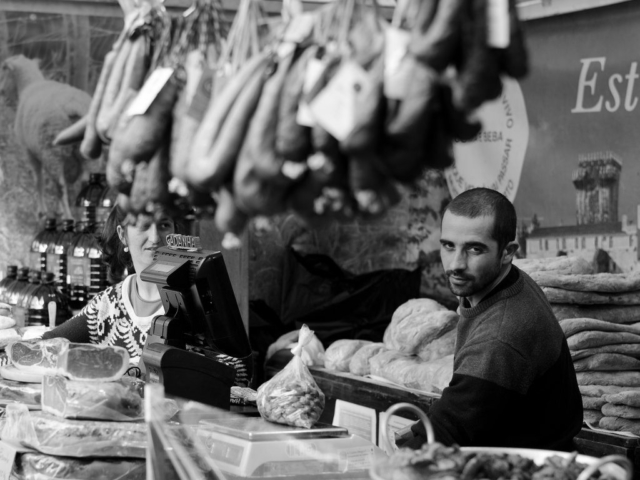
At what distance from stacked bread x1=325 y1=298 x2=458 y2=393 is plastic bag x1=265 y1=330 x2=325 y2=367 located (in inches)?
8.1

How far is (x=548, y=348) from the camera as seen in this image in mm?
2670

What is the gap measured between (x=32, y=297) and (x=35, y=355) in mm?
2566

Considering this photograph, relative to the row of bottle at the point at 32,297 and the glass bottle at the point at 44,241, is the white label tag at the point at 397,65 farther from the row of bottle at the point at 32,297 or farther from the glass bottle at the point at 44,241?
the glass bottle at the point at 44,241

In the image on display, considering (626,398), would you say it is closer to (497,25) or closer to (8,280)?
(497,25)

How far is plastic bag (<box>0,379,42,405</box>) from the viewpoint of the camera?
2832 mm

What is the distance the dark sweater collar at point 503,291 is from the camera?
2.78m

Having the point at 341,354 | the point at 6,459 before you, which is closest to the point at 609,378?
the point at 341,354

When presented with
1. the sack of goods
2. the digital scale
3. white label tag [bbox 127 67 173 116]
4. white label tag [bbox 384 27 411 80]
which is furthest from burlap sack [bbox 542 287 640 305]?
white label tag [bbox 384 27 411 80]

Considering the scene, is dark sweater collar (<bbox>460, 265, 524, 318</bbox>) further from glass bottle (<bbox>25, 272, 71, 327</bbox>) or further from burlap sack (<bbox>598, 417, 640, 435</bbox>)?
glass bottle (<bbox>25, 272, 71, 327</bbox>)

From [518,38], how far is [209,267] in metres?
1.46

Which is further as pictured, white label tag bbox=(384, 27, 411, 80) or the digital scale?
the digital scale

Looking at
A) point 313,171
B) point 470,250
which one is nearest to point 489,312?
point 470,250

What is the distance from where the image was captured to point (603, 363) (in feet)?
12.5

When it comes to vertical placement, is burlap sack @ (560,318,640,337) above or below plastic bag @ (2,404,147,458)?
above
